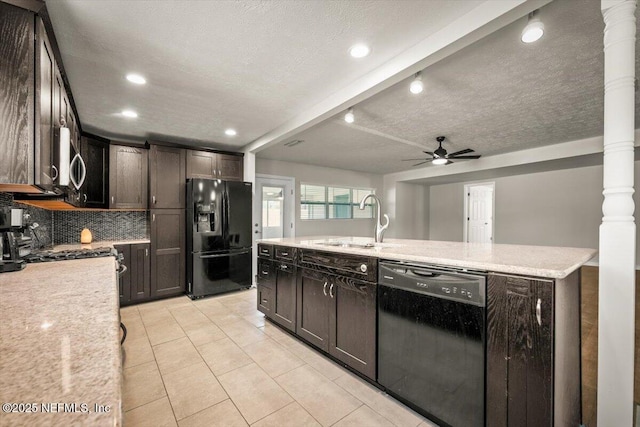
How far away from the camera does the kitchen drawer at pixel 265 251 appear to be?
2.92 meters

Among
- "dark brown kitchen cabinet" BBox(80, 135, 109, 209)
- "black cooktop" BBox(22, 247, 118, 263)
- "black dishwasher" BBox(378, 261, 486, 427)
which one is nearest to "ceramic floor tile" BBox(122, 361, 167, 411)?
"black cooktop" BBox(22, 247, 118, 263)

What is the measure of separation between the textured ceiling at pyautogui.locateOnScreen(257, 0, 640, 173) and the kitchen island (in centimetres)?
150

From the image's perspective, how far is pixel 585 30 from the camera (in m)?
1.86

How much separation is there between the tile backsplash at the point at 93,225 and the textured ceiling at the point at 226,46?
1.51 meters

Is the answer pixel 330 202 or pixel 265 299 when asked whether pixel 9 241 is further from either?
pixel 330 202

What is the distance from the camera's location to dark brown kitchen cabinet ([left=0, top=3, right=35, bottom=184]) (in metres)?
1.22

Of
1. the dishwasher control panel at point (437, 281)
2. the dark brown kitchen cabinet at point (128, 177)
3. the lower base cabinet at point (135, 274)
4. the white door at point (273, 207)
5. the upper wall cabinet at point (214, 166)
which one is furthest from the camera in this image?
the white door at point (273, 207)

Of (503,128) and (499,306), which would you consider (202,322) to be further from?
(503,128)

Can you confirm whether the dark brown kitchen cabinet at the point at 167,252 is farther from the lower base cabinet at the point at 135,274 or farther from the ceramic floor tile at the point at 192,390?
the ceramic floor tile at the point at 192,390

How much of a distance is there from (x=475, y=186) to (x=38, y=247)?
848cm

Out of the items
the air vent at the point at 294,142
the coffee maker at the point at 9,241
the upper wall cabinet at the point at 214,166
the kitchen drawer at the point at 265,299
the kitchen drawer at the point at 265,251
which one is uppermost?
the air vent at the point at 294,142

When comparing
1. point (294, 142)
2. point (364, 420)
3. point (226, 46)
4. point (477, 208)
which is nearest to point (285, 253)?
point (364, 420)

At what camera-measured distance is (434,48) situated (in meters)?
1.84

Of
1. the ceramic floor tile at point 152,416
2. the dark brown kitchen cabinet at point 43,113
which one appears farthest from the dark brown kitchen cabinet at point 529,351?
the dark brown kitchen cabinet at point 43,113
